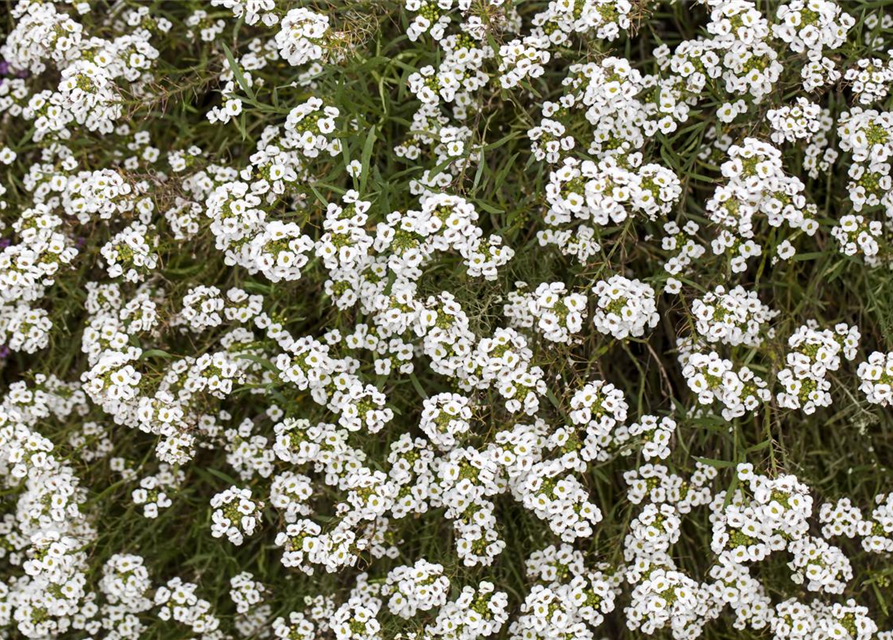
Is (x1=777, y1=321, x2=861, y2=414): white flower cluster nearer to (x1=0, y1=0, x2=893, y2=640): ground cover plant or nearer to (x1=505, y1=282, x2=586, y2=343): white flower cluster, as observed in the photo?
(x1=0, y1=0, x2=893, y2=640): ground cover plant

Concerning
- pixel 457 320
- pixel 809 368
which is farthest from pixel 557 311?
pixel 809 368

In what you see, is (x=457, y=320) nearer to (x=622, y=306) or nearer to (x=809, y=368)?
(x=622, y=306)

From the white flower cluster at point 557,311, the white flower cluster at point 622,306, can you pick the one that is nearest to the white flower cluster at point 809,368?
the white flower cluster at point 622,306

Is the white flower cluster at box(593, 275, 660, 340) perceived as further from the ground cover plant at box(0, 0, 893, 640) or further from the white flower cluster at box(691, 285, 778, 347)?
the white flower cluster at box(691, 285, 778, 347)

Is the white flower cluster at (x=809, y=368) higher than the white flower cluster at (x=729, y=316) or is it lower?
lower

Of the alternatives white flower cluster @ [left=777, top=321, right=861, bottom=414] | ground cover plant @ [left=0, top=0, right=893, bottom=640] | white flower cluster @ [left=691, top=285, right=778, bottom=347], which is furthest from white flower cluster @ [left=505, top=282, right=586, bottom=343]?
white flower cluster @ [left=777, top=321, right=861, bottom=414]

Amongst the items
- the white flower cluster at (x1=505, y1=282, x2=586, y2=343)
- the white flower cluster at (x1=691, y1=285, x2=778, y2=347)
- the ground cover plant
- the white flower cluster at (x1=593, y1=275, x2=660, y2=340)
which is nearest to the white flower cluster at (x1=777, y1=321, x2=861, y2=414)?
the ground cover plant

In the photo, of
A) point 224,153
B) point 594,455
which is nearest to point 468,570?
point 594,455

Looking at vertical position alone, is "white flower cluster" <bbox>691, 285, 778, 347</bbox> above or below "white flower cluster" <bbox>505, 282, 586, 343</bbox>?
above

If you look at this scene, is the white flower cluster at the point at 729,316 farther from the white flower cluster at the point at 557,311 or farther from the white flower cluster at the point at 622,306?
the white flower cluster at the point at 557,311
